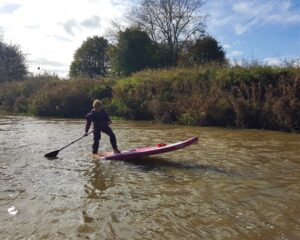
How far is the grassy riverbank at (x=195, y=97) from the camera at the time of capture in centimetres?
1725

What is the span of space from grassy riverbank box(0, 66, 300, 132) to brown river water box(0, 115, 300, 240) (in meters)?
5.25

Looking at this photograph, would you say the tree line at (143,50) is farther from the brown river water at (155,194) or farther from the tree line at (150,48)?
the brown river water at (155,194)

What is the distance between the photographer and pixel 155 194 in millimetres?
7043

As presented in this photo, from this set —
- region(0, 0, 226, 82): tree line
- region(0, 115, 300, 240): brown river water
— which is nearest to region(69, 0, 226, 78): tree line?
region(0, 0, 226, 82): tree line

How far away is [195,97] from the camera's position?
1955cm

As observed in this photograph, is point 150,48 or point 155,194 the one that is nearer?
point 155,194

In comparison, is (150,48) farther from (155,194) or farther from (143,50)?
(155,194)

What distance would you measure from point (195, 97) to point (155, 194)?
12.9 metres

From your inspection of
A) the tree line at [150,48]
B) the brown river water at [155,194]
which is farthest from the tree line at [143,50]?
the brown river water at [155,194]

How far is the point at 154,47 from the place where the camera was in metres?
35.8

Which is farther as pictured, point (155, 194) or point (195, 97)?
point (195, 97)

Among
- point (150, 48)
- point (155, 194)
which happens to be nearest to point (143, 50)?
point (150, 48)

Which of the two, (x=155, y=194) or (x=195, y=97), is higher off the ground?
(x=195, y=97)

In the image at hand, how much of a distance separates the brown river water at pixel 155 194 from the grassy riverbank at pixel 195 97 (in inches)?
207
